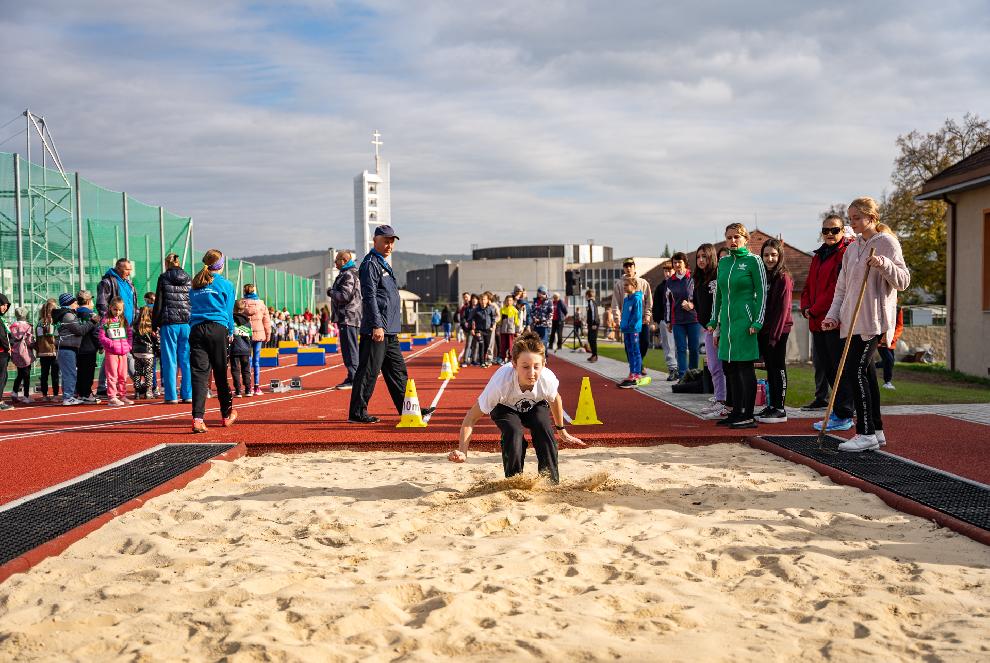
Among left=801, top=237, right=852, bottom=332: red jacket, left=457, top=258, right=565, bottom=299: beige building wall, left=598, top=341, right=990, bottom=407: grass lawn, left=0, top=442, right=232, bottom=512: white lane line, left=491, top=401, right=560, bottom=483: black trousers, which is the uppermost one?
left=457, top=258, right=565, bottom=299: beige building wall

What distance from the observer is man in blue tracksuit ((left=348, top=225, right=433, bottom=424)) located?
31.7ft

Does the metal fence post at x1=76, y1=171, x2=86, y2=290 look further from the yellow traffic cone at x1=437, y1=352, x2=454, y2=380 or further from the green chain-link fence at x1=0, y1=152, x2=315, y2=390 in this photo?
the yellow traffic cone at x1=437, y1=352, x2=454, y2=380

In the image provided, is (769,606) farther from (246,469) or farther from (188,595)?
(246,469)

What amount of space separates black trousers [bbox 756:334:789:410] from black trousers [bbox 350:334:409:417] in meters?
3.89

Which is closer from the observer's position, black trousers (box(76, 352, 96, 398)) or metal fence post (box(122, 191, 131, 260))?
black trousers (box(76, 352, 96, 398))

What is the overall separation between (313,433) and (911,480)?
560cm

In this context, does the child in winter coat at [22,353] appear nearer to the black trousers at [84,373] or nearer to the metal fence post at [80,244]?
the black trousers at [84,373]

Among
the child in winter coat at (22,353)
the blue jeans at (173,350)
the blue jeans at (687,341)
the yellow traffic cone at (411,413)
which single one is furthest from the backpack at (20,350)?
the blue jeans at (687,341)

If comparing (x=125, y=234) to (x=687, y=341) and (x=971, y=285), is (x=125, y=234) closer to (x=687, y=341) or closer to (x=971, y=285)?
(x=687, y=341)

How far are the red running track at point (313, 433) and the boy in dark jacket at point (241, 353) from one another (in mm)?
1179

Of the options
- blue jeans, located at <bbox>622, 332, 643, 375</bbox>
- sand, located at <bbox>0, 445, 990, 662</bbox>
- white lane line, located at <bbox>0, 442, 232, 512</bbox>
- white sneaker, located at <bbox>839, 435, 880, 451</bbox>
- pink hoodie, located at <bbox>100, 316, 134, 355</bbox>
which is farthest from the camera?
blue jeans, located at <bbox>622, 332, 643, 375</bbox>

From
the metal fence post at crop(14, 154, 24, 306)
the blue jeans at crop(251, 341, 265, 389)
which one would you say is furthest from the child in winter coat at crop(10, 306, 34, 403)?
the blue jeans at crop(251, 341, 265, 389)

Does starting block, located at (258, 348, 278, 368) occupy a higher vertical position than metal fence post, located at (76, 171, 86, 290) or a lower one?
lower

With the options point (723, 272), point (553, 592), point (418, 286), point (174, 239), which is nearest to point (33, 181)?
point (174, 239)
